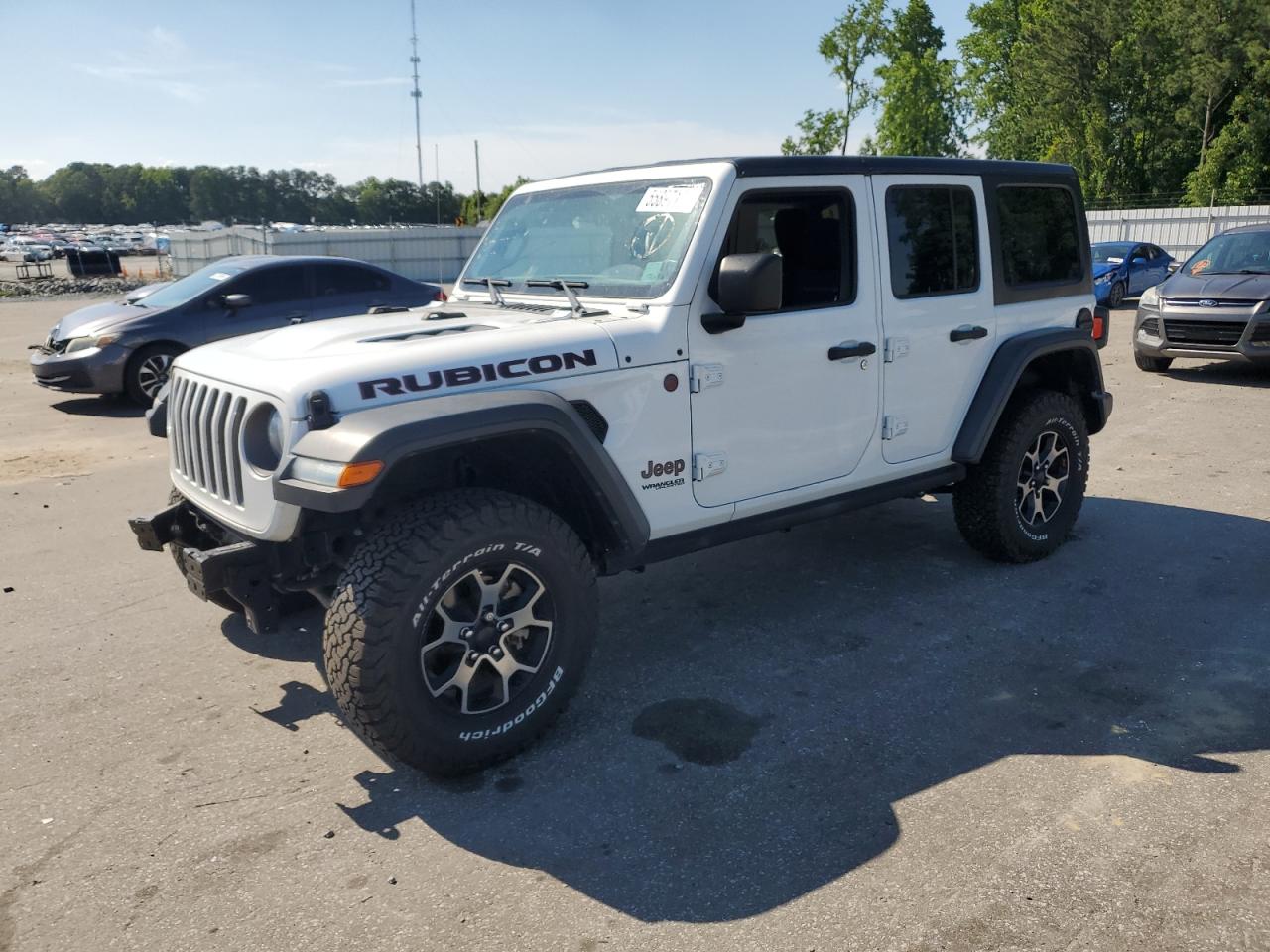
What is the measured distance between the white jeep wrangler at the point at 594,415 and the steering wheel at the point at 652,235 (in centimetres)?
1

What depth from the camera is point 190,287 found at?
10695 millimetres

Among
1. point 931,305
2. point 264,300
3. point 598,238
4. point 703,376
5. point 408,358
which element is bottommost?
point 703,376

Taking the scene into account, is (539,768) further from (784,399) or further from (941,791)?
(784,399)

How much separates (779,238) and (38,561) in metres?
4.54

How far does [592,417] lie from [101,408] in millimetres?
8854

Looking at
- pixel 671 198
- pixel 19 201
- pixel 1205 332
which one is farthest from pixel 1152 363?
pixel 19 201

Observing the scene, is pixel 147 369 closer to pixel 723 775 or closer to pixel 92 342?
pixel 92 342

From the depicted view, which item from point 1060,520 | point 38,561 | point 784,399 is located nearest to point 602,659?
point 784,399

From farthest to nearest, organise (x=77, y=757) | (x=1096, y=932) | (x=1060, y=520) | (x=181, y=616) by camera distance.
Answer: (x=1060, y=520), (x=181, y=616), (x=77, y=757), (x=1096, y=932)

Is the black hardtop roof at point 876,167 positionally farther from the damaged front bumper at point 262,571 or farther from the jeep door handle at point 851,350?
the damaged front bumper at point 262,571

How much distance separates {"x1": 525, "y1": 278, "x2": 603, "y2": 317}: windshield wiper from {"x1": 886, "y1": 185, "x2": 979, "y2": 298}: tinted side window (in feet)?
4.74

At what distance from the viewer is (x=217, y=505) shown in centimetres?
366

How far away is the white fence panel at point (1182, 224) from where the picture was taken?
98.6 feet

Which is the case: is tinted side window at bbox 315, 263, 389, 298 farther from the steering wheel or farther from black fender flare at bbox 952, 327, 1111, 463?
black fender flare at bbox 952, 327, 1111, 463
